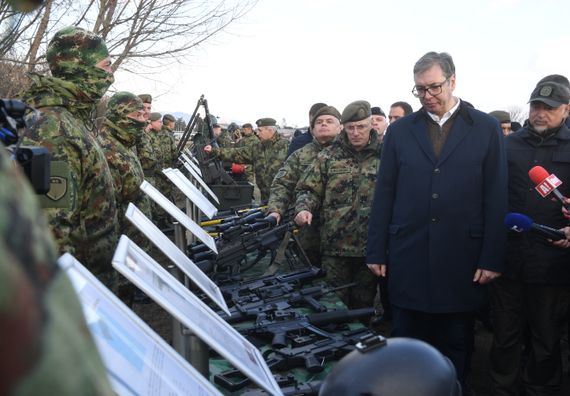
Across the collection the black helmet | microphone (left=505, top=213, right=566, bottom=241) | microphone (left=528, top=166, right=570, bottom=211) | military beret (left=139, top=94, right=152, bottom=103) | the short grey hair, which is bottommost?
the black helmet

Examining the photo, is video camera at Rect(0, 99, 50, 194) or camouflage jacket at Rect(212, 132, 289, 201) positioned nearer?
video camera at Rect(0, 99, 50, 194)

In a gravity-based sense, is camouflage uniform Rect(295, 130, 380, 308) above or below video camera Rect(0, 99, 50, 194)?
below

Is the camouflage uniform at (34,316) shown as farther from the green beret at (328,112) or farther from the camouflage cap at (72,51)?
the green beret at (328,112)

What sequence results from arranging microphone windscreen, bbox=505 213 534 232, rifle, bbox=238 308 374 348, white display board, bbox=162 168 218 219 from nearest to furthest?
rifle, bbox=238 308 374 348 → microphone windscreen, bbox=505 213 534 232 → white display board, bbox=162 168 218 219

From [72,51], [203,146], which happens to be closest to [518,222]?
[72,51]

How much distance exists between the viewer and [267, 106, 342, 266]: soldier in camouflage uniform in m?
4.94

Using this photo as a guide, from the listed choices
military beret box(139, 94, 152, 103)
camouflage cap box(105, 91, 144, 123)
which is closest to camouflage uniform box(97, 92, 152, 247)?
camouflage cap box(105, 91, 144, 123)

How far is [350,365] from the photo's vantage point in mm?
1788

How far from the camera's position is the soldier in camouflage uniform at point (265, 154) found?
9.76 meters

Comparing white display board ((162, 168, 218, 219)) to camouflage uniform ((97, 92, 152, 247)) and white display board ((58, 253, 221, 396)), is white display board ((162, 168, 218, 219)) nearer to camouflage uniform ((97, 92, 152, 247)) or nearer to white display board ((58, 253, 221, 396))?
camouflage uniform ((97, 92, 152, 247))

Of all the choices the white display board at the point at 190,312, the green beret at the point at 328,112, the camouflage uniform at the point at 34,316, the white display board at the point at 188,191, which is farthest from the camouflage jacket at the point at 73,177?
the green beret at the point at 328,112

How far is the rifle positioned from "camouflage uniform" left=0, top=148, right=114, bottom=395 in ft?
7.58

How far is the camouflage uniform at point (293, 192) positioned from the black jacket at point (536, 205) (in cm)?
173

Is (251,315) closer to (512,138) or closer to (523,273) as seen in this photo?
(523,273)
